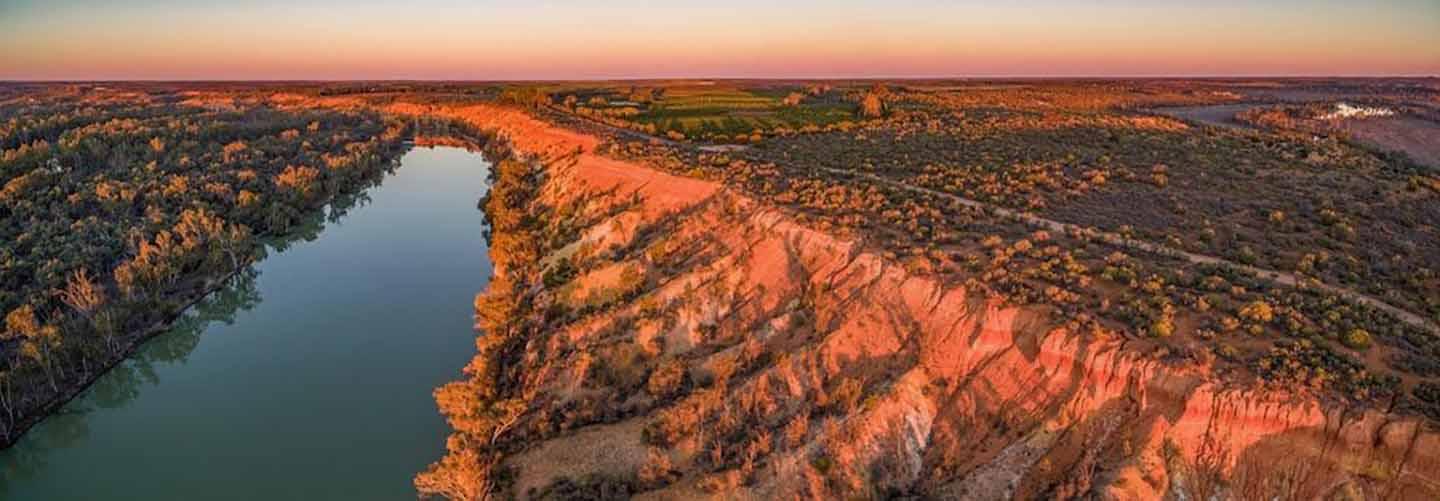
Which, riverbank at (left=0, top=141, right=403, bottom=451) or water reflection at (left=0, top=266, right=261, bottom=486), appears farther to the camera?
riverbank at (left=0, top=141, right=403, bottom=451)

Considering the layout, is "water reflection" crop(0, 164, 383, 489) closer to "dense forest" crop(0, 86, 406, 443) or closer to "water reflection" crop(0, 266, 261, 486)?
"water reflection" crop(0, 266, 261, 486)

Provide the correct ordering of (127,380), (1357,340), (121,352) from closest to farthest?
(1357,340) < (127,380) < (121,352)

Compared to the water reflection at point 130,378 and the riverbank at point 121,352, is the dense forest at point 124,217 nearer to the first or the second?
the riverbank at point 121,352

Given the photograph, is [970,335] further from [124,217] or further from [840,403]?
[124,217]

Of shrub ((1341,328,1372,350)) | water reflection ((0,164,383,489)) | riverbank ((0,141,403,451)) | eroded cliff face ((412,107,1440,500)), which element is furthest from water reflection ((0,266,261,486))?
shrub ((1341,328,1372,350))

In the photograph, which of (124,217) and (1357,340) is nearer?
(1357,340)

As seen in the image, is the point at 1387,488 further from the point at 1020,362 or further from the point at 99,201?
the point at 99,201

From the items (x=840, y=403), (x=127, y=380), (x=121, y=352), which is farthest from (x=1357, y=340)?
(x=121, y=352)

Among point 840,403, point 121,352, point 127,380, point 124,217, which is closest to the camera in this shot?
point 840,403

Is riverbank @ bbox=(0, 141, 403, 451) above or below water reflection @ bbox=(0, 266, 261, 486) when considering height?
above
